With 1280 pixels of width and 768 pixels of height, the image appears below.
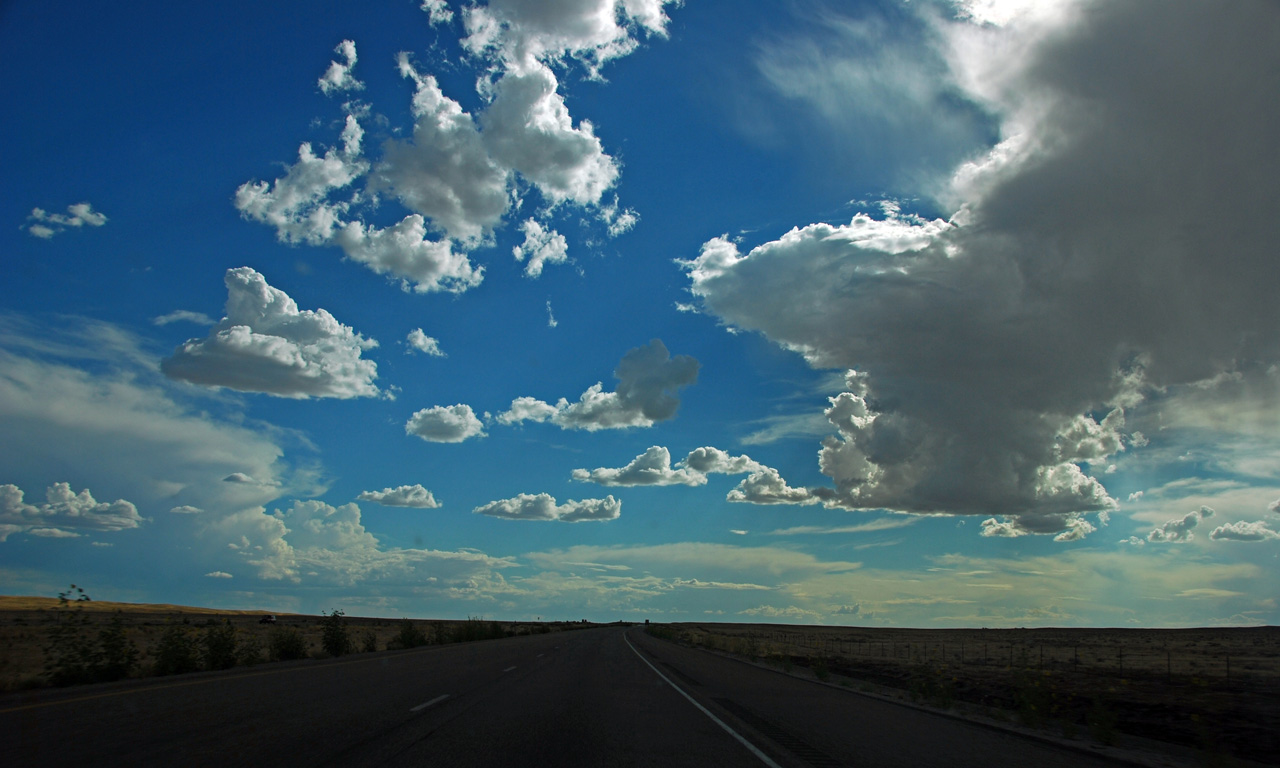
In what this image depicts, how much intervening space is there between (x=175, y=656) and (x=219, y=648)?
2.24m

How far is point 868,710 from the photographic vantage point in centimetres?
1479

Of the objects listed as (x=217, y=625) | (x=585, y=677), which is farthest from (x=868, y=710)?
(x=217, y=625)

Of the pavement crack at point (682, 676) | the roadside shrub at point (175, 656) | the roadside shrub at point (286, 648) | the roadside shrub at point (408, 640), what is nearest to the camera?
the roadside shrub at point (175, 656)

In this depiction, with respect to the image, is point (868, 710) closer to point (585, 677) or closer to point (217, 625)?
point (585, 677)

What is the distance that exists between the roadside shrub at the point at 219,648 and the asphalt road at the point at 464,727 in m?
4.43

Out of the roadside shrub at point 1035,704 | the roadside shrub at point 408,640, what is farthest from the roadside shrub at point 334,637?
the roadside shrub at point 1035,704

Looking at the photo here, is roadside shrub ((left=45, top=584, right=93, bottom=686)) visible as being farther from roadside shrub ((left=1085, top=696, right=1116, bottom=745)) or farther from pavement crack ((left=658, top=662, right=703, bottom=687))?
roadside shrub ((left=1085, top=696, right=1116, bottom=745))

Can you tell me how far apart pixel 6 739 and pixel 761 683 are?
1744 centimetres

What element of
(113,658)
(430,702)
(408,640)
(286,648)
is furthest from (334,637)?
(430,702)

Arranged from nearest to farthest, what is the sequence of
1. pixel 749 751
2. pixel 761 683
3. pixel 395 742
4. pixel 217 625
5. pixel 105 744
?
pixel 105 744 < pixel 395 742 < pixel 749 751 < pixel 761 683 < pixel 217 625

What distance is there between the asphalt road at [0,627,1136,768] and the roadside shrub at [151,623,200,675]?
2322 millimetres

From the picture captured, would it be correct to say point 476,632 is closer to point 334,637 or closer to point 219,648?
point 334,637

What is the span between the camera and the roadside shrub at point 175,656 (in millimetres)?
18719

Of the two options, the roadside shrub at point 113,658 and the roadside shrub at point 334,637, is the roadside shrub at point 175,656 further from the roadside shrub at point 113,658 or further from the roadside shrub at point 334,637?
the roadside shrub at point 334,637
